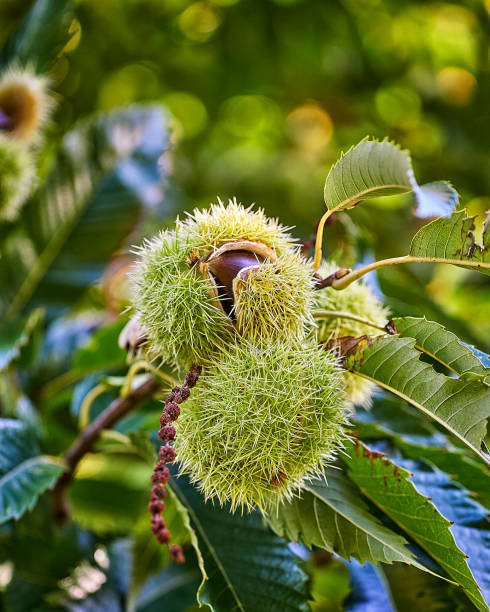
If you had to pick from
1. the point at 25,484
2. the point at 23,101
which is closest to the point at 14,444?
the point at 25,484

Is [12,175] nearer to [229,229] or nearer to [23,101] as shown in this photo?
[23,101]

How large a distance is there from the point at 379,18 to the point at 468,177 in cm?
83

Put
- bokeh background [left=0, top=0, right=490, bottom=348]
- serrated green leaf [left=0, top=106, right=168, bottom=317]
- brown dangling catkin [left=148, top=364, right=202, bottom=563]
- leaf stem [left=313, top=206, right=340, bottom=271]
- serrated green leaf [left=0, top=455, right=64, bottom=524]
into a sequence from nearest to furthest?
brown dangling catkin [left=148, top=364, right=202, bottom=563], leaf stem [left=313, top=206, right=340, bottom=271], serrated green leaf [left=0, top=455, right=64, bottom=524], serrated green leaf [left=0, top=106, right=168, bottom=317], bokeh background [left=0, top=0, right=490, bottom=348]

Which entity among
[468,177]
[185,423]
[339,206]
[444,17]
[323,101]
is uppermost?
[444,17]

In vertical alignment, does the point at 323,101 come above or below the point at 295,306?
above

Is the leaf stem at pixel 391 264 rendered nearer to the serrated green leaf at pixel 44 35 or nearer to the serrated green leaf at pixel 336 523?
the serrated green leaf at pixel 336 523

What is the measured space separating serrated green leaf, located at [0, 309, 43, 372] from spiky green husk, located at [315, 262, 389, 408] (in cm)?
63

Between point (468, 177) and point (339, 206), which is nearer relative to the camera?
point (339, 206)

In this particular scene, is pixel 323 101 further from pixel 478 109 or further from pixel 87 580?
pixel 87 580

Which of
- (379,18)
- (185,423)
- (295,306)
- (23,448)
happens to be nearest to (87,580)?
(23,448)

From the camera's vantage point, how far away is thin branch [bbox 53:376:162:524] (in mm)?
907

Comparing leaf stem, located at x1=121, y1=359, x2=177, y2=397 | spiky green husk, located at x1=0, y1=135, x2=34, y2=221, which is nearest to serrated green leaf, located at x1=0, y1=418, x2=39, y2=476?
leaf stem, located at x1=121, y1=359, x2=177, y2=397

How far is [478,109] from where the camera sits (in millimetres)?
2633

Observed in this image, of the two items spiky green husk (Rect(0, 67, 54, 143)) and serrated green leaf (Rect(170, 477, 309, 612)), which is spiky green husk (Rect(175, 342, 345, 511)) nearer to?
serrated green leaf (Rect(170, 477, 309, 612))
